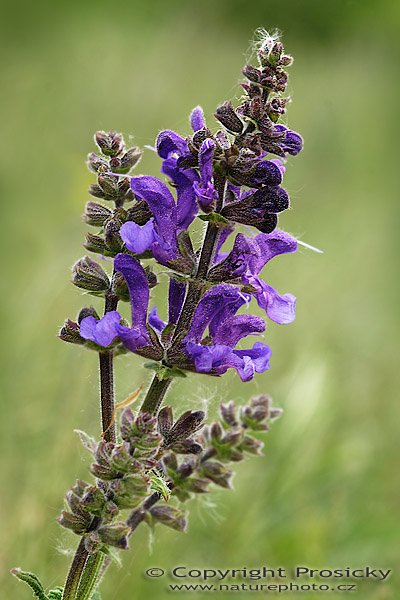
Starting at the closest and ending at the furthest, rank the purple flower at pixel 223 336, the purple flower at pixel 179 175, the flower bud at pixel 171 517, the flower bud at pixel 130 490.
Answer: the flower bud at pixel 130 490
the purple flower at pixel 223 336
the purple flower at pixel 179 175
the flower bud at pixel 171 517

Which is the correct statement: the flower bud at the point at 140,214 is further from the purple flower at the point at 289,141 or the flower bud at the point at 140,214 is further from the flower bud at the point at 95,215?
the purple flower at the point at 289,141

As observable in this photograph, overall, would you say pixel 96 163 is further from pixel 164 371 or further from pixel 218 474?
pixel 218 474

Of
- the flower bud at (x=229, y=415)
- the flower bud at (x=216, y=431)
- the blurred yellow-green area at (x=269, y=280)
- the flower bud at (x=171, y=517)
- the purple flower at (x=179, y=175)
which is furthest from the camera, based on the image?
the blurred yellow-green area at (x=269, y=280)

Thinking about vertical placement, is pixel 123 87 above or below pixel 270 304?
above

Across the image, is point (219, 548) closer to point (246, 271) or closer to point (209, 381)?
Result: point (209, 381)

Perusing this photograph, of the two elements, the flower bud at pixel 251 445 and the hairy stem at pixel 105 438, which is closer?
the hairy stem at pixel 105 438

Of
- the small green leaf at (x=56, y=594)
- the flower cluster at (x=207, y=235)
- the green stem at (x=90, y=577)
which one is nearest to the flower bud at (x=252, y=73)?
the flower cluster at (x=207, y=235)

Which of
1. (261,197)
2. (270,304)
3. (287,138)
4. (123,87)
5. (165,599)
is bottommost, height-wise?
(165,599)

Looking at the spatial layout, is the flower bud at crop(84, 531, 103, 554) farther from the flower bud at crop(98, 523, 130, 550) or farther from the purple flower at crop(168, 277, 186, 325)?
the purple flower at crop(168, 277, 186, 325)

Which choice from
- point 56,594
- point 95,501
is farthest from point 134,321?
point 56,594

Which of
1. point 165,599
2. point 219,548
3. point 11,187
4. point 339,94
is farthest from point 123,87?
point 165,599
